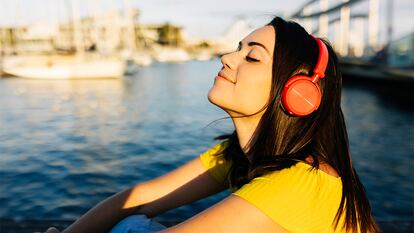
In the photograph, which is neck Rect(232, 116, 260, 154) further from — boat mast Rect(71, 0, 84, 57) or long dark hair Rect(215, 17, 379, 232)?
boat mast Rect(71, 0, 84, 57)

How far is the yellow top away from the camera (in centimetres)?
120

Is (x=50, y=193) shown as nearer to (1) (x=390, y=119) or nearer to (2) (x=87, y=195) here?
(2) (x=87, y=195)

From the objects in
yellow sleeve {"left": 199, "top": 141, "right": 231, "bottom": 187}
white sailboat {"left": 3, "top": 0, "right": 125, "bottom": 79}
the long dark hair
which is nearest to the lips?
the long dark hair

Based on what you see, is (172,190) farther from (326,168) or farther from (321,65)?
(321,65)

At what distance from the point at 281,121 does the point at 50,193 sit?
6.80m

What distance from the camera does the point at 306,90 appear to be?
4.64 ft

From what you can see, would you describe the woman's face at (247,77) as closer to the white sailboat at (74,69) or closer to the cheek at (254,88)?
the cheek at (254,88)

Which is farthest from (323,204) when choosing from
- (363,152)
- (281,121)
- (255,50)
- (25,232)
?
(363,152)

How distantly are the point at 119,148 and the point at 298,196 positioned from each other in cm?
1028

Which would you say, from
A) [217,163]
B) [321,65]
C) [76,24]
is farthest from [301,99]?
[76,24]

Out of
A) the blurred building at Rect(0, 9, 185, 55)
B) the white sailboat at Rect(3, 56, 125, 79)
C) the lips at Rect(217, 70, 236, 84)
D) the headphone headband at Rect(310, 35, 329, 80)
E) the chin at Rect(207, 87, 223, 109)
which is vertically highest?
the headphone headband at Rect(310, 35, 329, 80)

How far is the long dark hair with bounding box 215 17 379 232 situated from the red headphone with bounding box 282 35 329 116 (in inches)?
2.0

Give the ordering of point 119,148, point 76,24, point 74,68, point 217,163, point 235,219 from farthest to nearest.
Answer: point 76,24, point 74,68, point 119,148, point 217,163, point 235,219

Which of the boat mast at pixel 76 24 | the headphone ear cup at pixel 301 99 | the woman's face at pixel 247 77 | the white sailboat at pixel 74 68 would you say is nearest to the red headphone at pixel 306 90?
the headphone ear cup at pixel 301 99
